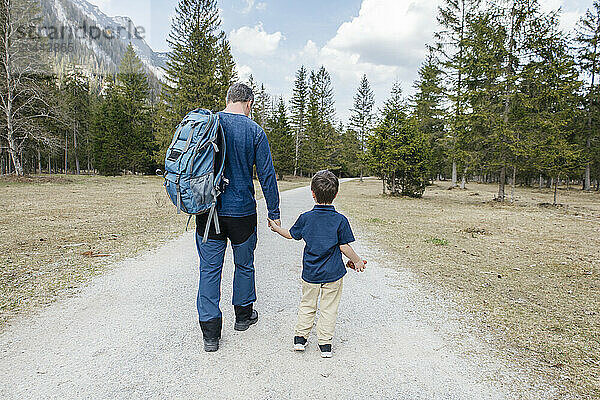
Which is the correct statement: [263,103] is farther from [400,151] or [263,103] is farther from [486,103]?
[486,103]

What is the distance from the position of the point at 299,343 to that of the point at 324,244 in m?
0.84

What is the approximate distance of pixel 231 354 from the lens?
2.72 metres

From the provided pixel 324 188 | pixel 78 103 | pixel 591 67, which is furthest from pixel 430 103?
pixel 78 103

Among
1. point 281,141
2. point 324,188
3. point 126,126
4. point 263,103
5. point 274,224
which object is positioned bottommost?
point 274,224

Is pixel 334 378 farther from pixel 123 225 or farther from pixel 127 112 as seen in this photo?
pixel 127 112

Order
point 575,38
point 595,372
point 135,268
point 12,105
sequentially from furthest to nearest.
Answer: point 575,38 → point 12,105 → point 135,268 → point 595,372

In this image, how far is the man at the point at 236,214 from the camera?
111 inches

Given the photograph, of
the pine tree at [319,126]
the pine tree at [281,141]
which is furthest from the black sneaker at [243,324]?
the pine tree at [319,126]

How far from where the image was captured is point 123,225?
8492mm

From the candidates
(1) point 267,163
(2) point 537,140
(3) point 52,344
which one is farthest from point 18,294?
(2) point 537,140

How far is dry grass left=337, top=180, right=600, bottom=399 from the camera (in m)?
2.86

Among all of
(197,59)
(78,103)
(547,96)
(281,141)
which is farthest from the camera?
(281,141)

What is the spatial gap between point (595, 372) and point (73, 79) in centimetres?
5112

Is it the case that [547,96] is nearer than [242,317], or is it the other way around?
[242,317]
